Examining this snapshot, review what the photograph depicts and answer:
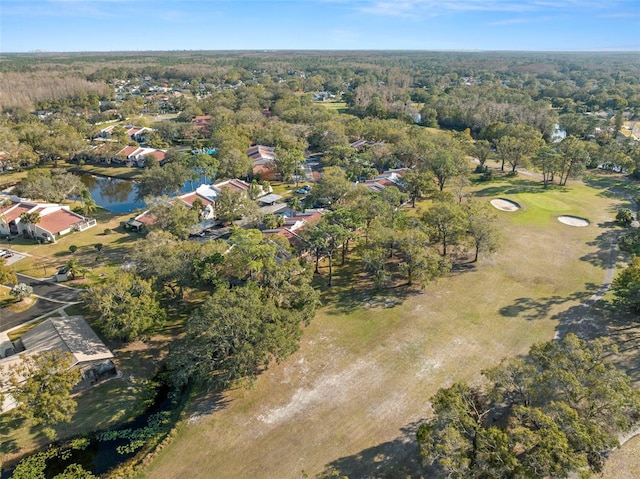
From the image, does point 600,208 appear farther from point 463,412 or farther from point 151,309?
point 151,309

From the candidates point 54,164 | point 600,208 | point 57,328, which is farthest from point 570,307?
point 54,164

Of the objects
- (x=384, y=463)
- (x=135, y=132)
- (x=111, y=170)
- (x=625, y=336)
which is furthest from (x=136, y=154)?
(x=625, y=336)

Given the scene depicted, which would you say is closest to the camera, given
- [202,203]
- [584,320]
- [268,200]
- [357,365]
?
[357,365]

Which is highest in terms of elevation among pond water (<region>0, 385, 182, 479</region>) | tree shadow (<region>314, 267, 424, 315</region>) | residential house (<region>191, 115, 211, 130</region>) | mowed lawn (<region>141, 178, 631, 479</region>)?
residential house (<region>191, 115, 211, 130</region>)

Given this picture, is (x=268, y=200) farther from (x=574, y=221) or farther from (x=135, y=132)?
(x=135, y=132)

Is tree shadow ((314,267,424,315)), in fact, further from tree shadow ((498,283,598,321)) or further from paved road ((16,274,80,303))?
paved road ((16,274,80,303))

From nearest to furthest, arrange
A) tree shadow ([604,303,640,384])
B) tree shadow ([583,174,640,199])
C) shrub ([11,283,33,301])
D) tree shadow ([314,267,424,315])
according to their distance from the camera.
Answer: tree shadow ([604,303,640,384]), shrub ([11,283,33,301]), tree shadow ([314,267,424,315]), tree shadow ([583,174,640,199])

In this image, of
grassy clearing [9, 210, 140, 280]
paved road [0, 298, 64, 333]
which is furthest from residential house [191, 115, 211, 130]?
paved road [0, 298, 64, 333]
